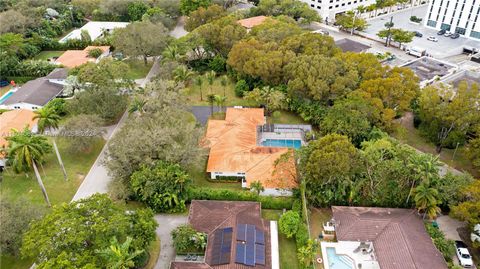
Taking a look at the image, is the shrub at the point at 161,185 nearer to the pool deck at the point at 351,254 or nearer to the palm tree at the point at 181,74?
the pool deck at the point at 351,254

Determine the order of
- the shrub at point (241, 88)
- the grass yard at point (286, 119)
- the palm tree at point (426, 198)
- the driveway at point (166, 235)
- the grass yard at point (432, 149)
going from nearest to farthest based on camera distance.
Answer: the driveway at point (166, 235)
the palm tree at point (426, 198)
the grass yard at point (432, 149)
the grass yard at point (286, 119)
the shrub at point (241, 88)

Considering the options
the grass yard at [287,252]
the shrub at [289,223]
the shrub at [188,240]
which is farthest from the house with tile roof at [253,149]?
the shrub at [188,240]

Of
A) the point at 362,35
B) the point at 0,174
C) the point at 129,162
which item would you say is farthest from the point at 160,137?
the point at 362,35

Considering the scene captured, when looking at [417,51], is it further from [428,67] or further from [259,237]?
[259,237]

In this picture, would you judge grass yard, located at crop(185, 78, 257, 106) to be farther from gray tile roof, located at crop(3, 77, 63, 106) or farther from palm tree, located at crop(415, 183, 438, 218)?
palm tree, located at crop(415, 183, 438, 218)

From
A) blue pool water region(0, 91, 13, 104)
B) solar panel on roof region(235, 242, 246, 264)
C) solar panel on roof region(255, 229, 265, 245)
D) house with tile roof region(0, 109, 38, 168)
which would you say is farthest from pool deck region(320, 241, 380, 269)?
blue pool water region(0, 91, 13, 104)

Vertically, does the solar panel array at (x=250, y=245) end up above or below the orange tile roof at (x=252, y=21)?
below
